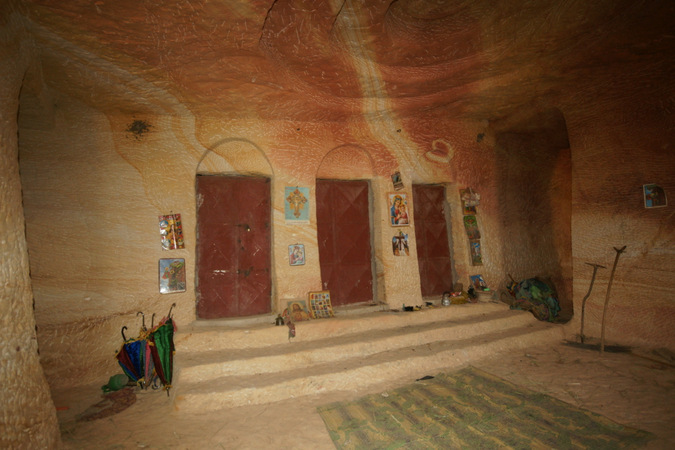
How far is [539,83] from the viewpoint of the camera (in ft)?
14.4

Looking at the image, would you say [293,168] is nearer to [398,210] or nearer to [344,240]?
[344,240]

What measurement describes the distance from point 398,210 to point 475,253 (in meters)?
1.71

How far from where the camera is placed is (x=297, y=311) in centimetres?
415

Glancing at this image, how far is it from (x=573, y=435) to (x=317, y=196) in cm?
387

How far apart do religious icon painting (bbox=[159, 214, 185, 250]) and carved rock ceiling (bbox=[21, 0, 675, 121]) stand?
4.79 ft

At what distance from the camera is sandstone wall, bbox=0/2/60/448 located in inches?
76.0

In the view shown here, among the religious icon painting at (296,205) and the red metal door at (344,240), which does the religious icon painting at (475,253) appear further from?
the religious icon painting at (296,205)

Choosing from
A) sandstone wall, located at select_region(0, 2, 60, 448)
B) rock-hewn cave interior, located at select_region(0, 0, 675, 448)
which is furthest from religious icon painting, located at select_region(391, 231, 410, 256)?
sandstone wall, located at select_region(0, 2, 60, 448)

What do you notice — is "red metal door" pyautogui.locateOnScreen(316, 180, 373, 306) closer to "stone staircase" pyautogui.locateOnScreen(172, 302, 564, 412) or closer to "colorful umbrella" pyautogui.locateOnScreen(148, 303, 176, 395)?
"stone staircase" pyautogui.locateOnScreen(172, 302, 564, 412)

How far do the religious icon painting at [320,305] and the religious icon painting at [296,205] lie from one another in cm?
109

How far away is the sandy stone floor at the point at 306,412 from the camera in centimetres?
247

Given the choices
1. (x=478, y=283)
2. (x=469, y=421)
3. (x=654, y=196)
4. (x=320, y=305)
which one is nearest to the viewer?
(x=469, y=421)

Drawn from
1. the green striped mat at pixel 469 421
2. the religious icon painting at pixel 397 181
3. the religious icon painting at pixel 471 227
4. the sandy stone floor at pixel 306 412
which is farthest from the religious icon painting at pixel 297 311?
the religious icon painting at pixel 471 227

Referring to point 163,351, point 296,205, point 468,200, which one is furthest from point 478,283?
point 163,351
